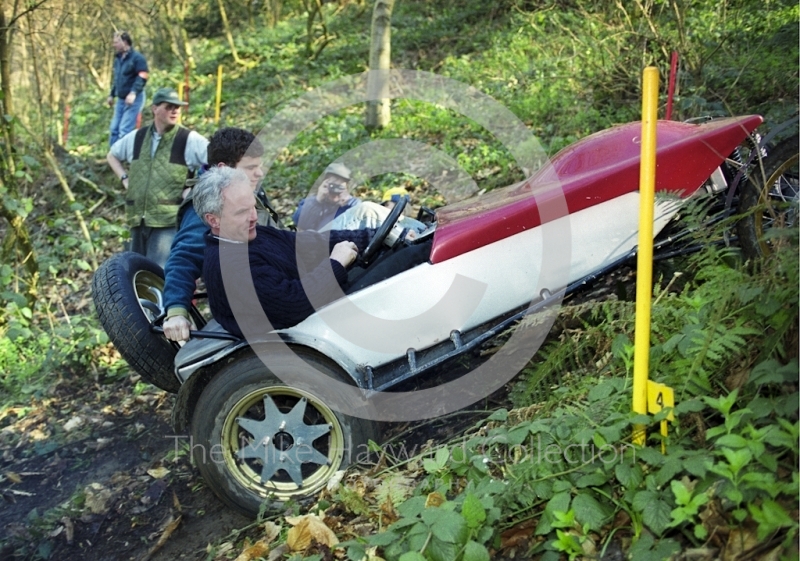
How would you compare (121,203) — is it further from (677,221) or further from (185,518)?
(677,221)

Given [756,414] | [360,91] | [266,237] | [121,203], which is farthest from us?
[360,91]

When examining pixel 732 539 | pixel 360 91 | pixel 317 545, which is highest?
pixel 360 91

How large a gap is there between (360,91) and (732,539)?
1099 centimetres

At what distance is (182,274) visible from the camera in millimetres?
4148

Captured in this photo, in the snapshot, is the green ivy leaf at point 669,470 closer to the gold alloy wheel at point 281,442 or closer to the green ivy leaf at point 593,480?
the green ivy leaf at point 593,480

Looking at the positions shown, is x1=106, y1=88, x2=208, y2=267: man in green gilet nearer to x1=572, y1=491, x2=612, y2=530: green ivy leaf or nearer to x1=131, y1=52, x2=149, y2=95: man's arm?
x1=572, y1=491, x2=612, y2=530: green ivy leaf

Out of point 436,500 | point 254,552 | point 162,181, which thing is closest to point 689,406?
point 436,500

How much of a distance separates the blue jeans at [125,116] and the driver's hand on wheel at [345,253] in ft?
26.0

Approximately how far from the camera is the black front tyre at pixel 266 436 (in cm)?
368

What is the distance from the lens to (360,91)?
12336mm

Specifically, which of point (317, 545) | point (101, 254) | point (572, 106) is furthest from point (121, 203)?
point (317, 545)

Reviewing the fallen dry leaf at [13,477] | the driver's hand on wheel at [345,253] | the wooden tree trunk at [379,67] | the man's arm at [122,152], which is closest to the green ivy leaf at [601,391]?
the driver's hand on wheel at [345,253]

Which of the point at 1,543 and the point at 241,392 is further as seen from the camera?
the point at 1,543

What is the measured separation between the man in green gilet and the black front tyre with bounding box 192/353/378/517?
2685 millimetres
